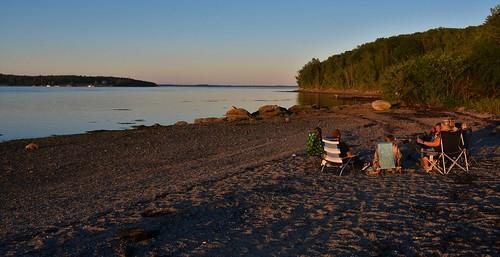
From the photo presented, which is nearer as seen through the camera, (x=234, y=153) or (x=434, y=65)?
(x=234, y=153)

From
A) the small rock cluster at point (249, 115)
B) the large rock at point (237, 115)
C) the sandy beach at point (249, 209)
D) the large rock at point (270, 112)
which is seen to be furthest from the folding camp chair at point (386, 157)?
the large rock at point (270, 112)

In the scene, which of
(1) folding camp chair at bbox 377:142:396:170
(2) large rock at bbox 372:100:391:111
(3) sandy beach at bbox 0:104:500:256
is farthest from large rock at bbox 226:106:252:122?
(1) folding camp chair at bbox 377:142:396:170

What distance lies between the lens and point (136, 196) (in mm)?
9969

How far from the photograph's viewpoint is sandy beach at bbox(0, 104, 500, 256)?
6.44 metres

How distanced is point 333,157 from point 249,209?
12.5 ft

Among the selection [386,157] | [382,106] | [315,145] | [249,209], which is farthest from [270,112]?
[249,209]

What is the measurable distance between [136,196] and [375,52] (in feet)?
337

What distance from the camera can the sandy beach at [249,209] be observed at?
6441mm

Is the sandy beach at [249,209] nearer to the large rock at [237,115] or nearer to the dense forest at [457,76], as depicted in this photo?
the large rock at [237,115]

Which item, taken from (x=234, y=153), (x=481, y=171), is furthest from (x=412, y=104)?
(x=481, y=171)

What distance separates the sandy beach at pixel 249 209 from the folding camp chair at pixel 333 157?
25 centimetres

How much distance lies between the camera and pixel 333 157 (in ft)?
37.4

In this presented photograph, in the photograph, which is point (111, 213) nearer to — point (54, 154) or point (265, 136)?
point (54, 154)

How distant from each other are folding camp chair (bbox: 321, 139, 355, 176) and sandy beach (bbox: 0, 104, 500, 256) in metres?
0.25
